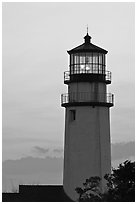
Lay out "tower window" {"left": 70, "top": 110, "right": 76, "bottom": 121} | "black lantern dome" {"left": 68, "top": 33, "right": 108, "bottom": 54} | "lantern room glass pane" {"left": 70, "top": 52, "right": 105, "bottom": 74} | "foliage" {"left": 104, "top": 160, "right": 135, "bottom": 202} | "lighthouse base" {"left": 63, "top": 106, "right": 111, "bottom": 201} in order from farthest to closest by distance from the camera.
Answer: "black lantern dome" {"left": 68, "top": 33, "right": 108, "bottom": 54} → "lantern room glass pane" {"left": 70, "top": 52, "right": 105, "bottom": 74} → "tower window" {"left": 70, "top": 110, "right": 76, "bottom": 121} → "lighthouse base" {"left": 63, "top": 106, "right": 111, "bottom": 201} → "foliage" {"left": 104, "top": 160, "right": 135, "bottom": 202}

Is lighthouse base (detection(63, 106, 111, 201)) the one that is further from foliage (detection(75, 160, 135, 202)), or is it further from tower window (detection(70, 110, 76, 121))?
foliage (detection(75, 160, 135, 202))

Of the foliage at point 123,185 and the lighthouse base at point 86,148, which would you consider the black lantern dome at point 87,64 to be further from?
the foliage at point 123,185

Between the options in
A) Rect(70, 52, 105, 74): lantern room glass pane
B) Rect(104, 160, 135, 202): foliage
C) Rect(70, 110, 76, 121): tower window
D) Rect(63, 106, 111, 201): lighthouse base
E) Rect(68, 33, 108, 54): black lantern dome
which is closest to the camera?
Rect(104, 160, 135, 202): foliage

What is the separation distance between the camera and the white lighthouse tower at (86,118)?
66.9 ft

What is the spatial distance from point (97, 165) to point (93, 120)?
4.38 feet

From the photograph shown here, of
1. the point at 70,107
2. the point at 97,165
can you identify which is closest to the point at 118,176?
the point at 97,165

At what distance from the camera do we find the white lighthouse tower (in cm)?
2040

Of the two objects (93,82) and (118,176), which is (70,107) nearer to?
(93,82)

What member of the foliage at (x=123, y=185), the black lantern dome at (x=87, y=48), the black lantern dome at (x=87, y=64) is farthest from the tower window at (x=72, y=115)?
the foliage at (x=123, y=185)

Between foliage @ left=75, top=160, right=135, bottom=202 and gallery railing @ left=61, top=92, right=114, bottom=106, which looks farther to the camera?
gallery railing @ left=61, top=92, right=114, bottom=106

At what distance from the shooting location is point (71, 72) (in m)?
21.3

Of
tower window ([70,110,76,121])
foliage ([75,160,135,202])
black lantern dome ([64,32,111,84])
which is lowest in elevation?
foliage ([75,160,135,202])

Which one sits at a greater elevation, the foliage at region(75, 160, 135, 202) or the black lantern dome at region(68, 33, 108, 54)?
the black lantern dome at region(68, 33, 108, 54)

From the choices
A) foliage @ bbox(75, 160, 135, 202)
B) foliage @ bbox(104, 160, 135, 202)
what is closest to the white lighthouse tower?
foliage @ bbox(75, 160, 135, 202)
